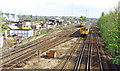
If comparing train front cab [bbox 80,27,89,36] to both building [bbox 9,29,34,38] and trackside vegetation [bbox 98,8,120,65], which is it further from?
trackside vegetation [bbox 98,8,120,65]

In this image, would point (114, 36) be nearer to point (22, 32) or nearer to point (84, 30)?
point (84, 30)

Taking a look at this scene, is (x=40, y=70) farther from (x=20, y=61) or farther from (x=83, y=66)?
(x=83, y=66)

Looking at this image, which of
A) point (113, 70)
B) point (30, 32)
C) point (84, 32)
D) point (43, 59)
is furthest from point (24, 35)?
point (113, 70)

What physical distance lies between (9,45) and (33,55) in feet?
23.5

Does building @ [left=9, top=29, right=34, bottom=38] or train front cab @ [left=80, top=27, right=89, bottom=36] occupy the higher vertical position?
train front cab @ [left=80, top=27, right=89, bottom=36]

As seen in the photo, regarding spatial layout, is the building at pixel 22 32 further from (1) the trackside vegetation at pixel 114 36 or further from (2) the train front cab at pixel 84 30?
(1) the trackside vegetation at pixel 114 36

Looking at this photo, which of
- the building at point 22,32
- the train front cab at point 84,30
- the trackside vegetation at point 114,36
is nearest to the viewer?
the trackside vegetation at point 114,36

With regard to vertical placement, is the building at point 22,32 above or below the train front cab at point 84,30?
below

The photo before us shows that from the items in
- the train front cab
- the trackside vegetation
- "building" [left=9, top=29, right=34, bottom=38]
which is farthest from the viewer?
"building" [left=9, top=29, right=34, bottom=38]

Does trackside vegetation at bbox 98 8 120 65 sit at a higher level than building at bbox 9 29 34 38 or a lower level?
higher

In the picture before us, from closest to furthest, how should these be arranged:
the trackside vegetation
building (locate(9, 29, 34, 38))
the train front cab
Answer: the trackside vegetation, the train front cab, building (locate(9, 29, 34, 38))

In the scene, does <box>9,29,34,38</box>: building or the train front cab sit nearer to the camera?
the train front cab

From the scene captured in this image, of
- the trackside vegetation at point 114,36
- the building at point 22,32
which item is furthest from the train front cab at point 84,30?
the trackside vegetation at point 114,36

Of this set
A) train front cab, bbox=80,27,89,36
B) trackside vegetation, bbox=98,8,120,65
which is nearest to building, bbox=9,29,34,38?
train front cab, bbox=80,27,89,36
